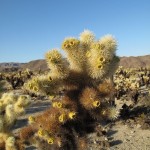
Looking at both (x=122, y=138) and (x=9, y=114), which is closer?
(x=9, y=114)

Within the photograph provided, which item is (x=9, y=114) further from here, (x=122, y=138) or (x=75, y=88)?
(x=122, y=138)

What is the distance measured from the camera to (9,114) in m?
4.69

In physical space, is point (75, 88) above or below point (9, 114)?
above

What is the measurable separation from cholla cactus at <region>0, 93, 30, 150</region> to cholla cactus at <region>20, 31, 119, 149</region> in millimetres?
263

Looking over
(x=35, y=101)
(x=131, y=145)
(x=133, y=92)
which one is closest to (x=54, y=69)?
(x=131, y=145)

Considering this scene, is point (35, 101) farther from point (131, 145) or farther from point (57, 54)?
point (57, 54)

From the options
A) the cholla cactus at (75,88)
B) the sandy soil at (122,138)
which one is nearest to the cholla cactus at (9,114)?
the cholla cactus at (75,88)

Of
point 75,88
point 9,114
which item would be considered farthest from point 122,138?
point 9,114

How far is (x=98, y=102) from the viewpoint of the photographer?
4.34m

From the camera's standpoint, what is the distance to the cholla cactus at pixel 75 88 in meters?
4.30

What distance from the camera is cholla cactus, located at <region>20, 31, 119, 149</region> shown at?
4305 mm

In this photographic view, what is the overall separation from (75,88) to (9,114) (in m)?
0.94

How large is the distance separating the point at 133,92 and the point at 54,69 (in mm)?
11330

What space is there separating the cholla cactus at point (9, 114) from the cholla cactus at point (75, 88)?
26cm
